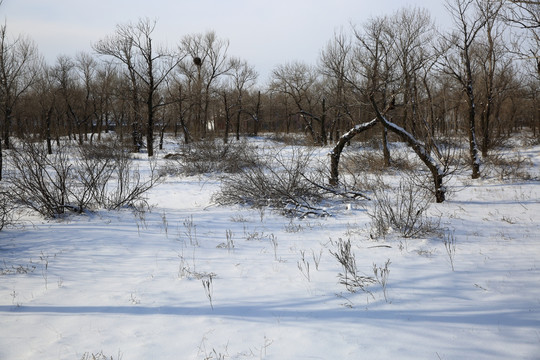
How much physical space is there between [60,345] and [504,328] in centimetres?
359

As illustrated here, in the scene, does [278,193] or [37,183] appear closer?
[37,183]

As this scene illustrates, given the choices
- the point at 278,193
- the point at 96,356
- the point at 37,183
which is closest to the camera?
the point at 96,356

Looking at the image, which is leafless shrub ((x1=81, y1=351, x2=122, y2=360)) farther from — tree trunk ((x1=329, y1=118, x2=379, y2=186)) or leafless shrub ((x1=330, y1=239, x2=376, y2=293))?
tree trunk ((x1=329, y1=118, x2=379, y2=186))

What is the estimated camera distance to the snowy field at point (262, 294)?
2502mm

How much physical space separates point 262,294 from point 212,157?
1304 cm

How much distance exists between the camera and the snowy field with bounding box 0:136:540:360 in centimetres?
250

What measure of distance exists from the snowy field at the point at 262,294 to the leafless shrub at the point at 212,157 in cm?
924

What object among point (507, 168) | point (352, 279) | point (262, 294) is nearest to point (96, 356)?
point (262, 294)

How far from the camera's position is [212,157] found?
627 inches

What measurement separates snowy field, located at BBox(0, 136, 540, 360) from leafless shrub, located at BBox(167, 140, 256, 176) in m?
9.24

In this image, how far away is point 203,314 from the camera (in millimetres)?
3014

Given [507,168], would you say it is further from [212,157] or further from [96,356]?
[96,356]

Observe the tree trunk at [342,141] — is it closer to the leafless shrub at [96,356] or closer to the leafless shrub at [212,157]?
the leafless shrub at [212,157]

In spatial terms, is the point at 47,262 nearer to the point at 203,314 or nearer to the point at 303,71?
the point at 203,314
